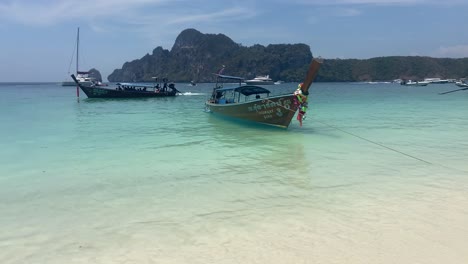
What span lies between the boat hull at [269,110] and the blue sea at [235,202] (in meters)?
2.80

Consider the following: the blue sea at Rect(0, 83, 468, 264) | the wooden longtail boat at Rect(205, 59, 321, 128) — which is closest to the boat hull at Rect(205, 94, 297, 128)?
the wooden longtail boat at Rect(205, 59, 321, 128)

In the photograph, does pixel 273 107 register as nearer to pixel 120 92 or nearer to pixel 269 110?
pixel 269 110

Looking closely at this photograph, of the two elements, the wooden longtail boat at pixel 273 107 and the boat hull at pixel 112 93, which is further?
the boat hull at pixel 112 93

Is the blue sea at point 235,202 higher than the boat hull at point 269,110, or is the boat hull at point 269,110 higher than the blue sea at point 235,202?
the boat hull at point 269,110

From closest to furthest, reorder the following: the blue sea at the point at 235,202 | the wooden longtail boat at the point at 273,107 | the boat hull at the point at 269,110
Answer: the blue sea at the point at 235,202 → the wooden longtail boat at the point at 273,107 → the boat hull at the point at 269,110

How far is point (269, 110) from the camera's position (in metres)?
16.6

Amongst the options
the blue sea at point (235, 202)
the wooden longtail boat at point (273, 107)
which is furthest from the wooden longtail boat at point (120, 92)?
the blue sea at point (235, 202)

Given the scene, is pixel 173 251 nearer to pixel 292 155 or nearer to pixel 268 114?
pixel 292 155

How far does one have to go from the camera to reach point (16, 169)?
9.62m

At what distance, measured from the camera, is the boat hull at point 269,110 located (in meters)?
15.8

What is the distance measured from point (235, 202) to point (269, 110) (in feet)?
33.8

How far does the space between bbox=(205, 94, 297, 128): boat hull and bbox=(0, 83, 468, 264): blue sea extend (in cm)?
280

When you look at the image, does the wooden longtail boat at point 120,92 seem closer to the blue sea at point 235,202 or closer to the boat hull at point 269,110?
the boat hull at point 269,110

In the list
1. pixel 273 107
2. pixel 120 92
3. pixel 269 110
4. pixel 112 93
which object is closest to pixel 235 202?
pixel 273 107
